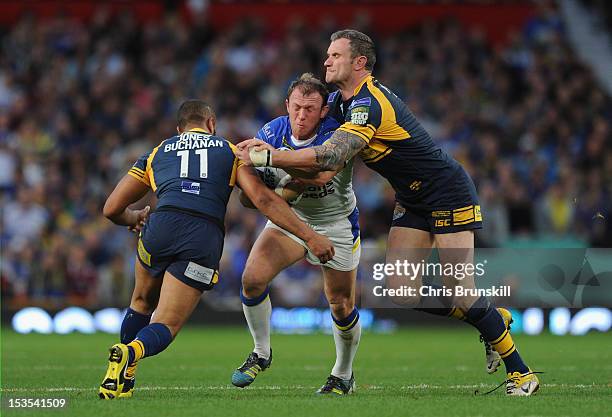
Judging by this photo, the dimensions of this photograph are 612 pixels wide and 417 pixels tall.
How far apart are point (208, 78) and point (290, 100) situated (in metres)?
13.3

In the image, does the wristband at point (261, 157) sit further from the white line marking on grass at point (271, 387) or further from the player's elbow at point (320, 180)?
the white line marking on grass at point (271, 387)

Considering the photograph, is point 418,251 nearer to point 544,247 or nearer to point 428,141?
point 428,141

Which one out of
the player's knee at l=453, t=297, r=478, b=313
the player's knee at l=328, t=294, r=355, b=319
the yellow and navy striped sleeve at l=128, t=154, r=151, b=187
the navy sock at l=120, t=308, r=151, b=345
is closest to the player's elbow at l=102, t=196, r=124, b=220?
the yellow and navy striped sleeve at l=128, t=154, r=151, b=187

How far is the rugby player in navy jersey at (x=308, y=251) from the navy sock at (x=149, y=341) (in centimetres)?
109

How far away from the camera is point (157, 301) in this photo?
8.78 metres

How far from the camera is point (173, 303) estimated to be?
822 cm

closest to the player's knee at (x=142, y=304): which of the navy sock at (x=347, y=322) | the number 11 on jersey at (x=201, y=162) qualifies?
the number 11 on jersey at (x=201, y=162)

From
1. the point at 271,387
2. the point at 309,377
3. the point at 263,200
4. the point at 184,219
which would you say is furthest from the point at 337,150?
the point at 309,377

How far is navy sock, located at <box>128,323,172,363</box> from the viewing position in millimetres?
7867

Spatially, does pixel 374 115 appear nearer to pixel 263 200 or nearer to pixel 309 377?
pixel 263 200

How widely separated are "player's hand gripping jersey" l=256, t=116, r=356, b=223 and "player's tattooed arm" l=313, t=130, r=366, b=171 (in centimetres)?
68

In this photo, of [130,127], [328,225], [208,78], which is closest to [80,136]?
[130,127]

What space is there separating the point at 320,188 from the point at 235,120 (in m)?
12.3

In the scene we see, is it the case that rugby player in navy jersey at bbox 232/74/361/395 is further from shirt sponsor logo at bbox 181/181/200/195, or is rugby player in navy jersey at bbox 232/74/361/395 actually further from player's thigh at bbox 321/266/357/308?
shirt sponsor logo at bbox 181/181/200/195
